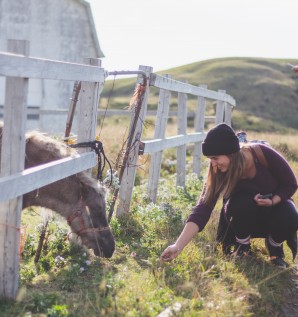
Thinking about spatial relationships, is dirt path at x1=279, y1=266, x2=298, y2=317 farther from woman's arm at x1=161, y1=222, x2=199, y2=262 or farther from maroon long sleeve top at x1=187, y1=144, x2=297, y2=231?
woman's arm at x1=161, y1=222, x2=199, y2=262

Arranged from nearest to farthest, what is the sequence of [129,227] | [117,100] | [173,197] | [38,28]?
[129,227] → [173,197] → [38,28] → [117,100]

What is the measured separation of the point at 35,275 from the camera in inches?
205

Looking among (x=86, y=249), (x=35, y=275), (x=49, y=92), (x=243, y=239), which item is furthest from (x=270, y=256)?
(x=49, y=92)

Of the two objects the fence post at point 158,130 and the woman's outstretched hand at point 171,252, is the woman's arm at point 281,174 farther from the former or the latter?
the fence post at point 158,130

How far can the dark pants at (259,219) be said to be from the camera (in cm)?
547

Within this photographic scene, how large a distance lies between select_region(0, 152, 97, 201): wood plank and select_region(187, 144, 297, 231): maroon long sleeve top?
107cm

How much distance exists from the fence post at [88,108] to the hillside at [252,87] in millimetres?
41447

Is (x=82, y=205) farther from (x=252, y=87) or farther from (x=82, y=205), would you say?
→ (x=252, y=87)

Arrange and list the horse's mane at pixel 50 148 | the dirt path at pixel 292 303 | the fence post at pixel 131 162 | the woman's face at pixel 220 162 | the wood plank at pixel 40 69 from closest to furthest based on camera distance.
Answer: the wood plank at pixel 40 69 → the dirt path at pixel 292 303 → the woman's face at pixel 220 162 → the horse's mane at pixel 50 148 → the fence post at pixel 131 162

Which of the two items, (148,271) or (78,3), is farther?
(78,3)

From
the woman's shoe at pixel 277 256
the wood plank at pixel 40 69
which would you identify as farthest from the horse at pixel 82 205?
the woman's shoe at pixel 277 256

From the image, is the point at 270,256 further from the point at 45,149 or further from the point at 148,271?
the point at 45,149

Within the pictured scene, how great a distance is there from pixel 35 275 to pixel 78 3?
745 inches

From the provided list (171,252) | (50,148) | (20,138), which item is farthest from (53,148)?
(171,252)
